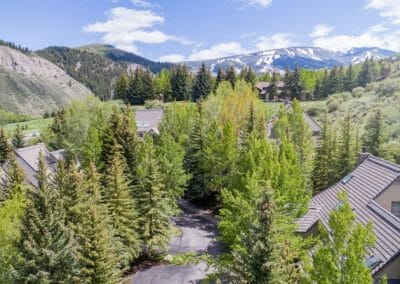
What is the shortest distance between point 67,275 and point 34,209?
475 centimetres

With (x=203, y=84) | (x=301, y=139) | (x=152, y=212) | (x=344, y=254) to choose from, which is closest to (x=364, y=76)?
(x=203, y=84)

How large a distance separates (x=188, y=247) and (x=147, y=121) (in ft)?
146

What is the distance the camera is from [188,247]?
3603cm

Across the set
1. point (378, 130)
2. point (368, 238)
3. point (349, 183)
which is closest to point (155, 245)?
point (349, 183)

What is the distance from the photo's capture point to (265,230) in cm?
1830

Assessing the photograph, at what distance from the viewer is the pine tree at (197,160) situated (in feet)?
154

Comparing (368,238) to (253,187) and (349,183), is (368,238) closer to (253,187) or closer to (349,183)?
(253,187)

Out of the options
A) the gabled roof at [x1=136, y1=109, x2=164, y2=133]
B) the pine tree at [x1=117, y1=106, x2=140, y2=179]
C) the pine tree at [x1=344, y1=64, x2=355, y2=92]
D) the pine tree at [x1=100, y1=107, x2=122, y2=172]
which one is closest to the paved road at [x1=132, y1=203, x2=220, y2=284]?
the pine tree at [x1=117, y1=106, x2=140, y2=179]

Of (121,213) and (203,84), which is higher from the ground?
(203,84)

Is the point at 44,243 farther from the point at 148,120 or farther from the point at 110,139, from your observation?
the point at 148,120

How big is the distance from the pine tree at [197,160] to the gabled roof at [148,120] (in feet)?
83.5

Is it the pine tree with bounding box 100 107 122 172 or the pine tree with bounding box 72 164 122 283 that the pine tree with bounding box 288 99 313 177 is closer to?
the pine tree with bounding box 100 107 122 172

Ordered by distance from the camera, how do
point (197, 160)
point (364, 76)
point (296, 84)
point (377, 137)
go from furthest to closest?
point (364, 76) < point (296, 84) < point (197, 160) < point (377, 137)

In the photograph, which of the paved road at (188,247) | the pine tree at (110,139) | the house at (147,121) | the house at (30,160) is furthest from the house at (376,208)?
the house at (147,121)
